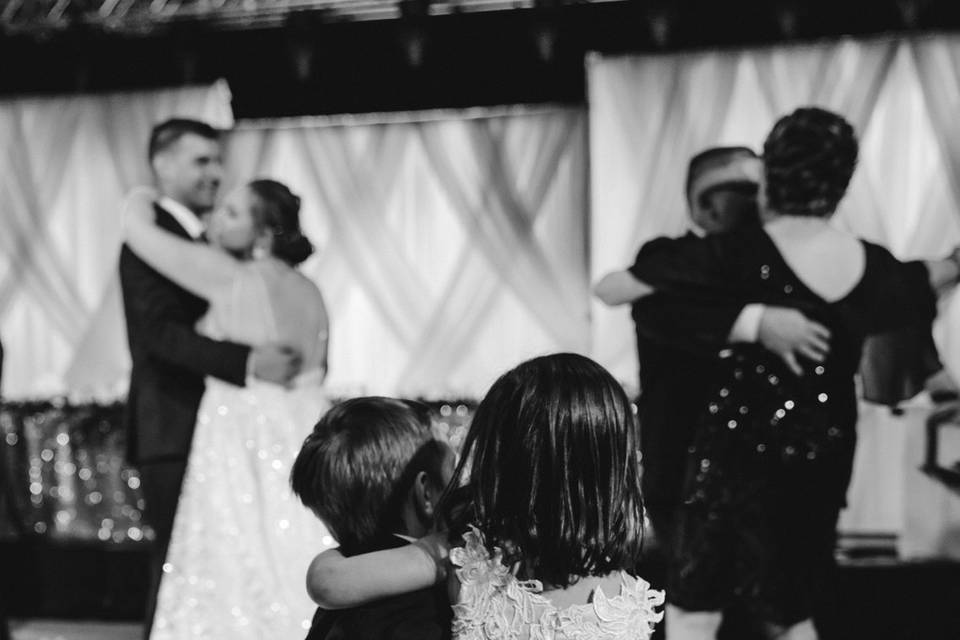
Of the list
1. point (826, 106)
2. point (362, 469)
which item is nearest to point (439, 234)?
point (826, 106)

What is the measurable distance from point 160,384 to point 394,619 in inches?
76.6

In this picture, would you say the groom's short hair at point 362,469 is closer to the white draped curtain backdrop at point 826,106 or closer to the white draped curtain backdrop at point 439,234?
the white draped curtain backdrop at point 826,106

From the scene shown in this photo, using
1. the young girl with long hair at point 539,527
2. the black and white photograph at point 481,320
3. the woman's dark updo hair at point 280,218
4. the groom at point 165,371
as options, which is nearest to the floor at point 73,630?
the black and white photograph at point 481,320

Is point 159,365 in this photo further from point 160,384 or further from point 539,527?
point 539,527

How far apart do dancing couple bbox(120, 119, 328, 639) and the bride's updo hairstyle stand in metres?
1.52

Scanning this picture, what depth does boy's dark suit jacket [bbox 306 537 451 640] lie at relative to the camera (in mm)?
1578

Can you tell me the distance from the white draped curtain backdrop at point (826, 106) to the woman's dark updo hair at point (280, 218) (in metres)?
2.25

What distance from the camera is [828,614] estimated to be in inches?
148

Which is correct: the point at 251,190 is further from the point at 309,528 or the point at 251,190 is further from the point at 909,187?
the point at 909,187

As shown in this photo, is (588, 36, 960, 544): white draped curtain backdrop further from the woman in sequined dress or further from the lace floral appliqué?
the lace floral appliqué

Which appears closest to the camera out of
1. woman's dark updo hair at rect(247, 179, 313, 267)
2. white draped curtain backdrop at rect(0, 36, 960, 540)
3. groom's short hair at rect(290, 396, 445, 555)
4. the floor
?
groom's short hair at rect(290, 396, 445, 555)

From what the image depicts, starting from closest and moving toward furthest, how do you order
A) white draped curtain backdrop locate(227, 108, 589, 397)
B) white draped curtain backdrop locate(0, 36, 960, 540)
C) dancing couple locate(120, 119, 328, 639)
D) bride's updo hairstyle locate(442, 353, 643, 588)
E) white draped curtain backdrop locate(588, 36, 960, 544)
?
1. bride's updo hairstyle locate(442, 353, 643, 588)
2. dancing couple locate(120, 119, 328, 639)
3. white draped curtain backdrop locate(588, 36, 960, 544)
4. white draped curtain backdrop locate(0, 36, 960, 540)
5. white draped curtain backdrop locate(227, 108, 589, 397)

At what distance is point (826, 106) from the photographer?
498 centimetres

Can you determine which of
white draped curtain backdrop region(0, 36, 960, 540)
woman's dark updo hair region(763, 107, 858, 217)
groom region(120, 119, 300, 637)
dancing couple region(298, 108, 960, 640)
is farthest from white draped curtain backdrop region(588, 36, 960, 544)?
groom region(120, 119, 300, 637)
